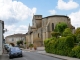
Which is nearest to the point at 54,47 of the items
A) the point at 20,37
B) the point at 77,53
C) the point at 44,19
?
the point at 77,53

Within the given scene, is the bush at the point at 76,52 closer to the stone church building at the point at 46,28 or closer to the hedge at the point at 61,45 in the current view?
the hedge at the point at 61,45

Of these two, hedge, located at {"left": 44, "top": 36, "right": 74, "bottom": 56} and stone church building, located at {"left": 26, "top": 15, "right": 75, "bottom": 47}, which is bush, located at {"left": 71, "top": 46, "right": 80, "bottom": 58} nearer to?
hedge, located at {"left": 44, "top": 36, "right": 74, "bottom": 56}

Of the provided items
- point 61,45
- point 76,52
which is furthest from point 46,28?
point 76,52

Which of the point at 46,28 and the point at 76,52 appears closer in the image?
the point at 76,52

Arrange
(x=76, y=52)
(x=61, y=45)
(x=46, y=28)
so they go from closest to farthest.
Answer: (x=76, y=52) < (x=61, y=45) < (x=46, y=28)

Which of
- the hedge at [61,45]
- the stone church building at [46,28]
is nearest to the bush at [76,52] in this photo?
the hedge at [61,45]

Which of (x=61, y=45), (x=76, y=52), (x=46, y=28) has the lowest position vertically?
(x=76, y=52)

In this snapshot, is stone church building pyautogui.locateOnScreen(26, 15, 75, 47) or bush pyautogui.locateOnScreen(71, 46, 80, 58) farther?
stone church building pyautogui.locateOnScreen(26, 15, 75, 47)

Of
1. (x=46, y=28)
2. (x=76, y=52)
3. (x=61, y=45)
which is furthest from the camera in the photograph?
(x=46, y=28)

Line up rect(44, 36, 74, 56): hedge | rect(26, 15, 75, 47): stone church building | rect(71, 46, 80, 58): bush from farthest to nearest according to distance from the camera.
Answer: rect(26, 15, 75, 47): stone church building < rect(44, 36, 74, 56): hedge < rect(71, 46, 80, 58): bush

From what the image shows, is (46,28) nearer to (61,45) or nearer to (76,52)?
(61,45)

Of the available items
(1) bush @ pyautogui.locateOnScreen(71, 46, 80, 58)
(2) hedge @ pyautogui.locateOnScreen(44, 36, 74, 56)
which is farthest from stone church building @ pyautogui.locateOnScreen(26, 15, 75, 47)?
(1) bush @ pyautogui.locateOnScreen(71, 46, 80, 58)

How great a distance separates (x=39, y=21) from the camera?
11344 cm

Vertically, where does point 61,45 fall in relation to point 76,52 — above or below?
above
